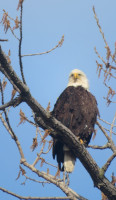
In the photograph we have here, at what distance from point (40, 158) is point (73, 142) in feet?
1.76

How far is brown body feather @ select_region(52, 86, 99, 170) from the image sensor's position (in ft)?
16.4

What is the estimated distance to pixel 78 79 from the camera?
6.05 meters

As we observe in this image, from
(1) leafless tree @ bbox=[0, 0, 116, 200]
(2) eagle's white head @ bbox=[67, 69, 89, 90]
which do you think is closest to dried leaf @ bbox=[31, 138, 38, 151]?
(1) leafless tree @ bbox=[0, 0, 116, 200]

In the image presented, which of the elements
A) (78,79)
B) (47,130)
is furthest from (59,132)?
(78,79)

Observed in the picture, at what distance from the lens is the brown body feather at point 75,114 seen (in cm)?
499

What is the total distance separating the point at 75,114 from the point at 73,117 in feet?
0.18

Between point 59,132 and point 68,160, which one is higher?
point 68,160

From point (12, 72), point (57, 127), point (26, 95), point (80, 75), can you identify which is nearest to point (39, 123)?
point (57, 127)

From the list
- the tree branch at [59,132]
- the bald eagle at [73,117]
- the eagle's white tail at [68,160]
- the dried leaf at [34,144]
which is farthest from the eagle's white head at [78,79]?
the dried leaf at [34,144]

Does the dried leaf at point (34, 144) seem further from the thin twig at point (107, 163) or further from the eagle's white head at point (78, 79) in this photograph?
the eagle's white head at point (78, 79)

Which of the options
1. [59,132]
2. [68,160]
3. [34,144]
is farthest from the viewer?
[68,160]

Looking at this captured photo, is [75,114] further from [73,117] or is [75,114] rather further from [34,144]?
[34,144]

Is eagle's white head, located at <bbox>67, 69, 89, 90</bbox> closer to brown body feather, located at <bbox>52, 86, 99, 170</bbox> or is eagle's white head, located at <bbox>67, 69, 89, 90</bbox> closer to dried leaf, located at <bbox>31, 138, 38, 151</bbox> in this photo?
brown body feather, located at <bbox>52, 86, 99, 170</bbox>

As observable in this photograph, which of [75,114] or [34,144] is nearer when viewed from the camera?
[34,144]
